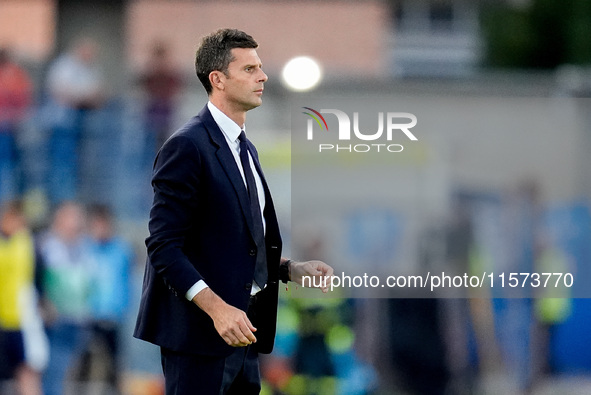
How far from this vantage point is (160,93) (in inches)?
474

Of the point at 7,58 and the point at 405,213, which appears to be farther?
the point at 405,213

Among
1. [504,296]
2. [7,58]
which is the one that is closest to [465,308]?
[504,296]

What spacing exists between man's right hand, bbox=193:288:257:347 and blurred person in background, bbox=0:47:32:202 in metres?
8.41

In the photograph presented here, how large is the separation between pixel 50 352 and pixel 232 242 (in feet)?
25.9

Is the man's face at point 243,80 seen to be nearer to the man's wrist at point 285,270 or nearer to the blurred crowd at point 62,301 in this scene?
the man's wrist at point 285,270

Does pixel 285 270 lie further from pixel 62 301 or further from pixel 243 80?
pixel 62 301

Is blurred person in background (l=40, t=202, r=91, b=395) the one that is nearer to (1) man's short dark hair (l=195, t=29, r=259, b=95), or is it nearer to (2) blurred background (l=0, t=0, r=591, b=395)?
(2) blurred background (l=0, t=0, r=591, b=395)

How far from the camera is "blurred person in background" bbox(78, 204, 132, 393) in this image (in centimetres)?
1139

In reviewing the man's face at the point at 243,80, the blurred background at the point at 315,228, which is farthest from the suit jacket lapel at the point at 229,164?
the blurred background at the point at 315,228

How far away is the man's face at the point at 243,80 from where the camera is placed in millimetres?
4094

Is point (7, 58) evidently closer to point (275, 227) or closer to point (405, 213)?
point (405, 213)

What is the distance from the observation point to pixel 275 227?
4.23 m

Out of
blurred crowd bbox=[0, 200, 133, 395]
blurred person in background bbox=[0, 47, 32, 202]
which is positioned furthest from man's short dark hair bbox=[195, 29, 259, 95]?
blurred person in background bbox=[0, 47, 32, 202]

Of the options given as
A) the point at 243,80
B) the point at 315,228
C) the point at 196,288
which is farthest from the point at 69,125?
the point at 196,288
